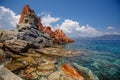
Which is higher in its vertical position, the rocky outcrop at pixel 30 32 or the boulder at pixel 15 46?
the rocky outcrop at pixel 30 32

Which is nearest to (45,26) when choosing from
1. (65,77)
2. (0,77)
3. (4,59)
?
(4,59)

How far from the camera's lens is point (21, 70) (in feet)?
39.7

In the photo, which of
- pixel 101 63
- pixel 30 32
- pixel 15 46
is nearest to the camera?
pixel 101 63

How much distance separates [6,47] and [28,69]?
8095 mm

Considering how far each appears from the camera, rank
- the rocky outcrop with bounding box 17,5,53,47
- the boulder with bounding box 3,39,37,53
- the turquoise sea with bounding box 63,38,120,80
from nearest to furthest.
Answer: the turquoise sea with bounding box 63,38,120,80
the boulder with bounding box 3,39,37,53
the rocky outcrop with bounding box 17,5,53,47

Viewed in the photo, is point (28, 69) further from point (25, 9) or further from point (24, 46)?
point (25, 9)

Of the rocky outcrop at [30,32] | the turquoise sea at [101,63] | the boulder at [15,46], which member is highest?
the rocky outcrop at [30,32]

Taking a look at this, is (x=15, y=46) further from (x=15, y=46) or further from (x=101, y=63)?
(x=101, y=63)

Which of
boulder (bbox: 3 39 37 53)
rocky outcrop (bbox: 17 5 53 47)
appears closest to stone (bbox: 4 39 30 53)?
boulder (bbox: 3 39 37 53)

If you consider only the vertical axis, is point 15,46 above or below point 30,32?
below

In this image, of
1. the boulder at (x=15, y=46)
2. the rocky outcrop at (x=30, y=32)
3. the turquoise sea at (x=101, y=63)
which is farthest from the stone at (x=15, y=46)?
the rocky outcrop at (x=30, y=32)

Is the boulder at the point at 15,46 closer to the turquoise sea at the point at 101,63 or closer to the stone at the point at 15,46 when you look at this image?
the stone at the point at 15,46

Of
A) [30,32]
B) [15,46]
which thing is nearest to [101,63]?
[15,46]

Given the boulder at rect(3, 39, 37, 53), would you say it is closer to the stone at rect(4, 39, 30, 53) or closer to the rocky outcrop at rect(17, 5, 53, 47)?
the stone at rect(4, 39, 30, 53)
